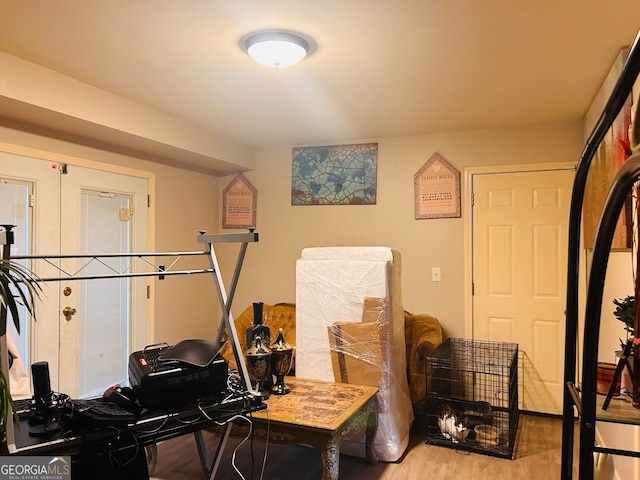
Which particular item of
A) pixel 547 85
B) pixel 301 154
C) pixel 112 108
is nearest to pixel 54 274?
pixel 112 108

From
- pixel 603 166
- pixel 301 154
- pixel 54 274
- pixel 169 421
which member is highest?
pixel 301 154

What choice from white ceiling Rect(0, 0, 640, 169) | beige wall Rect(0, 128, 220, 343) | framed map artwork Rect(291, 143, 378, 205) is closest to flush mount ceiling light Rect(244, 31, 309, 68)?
white ceiling Rect(0, 0, 640, 169)

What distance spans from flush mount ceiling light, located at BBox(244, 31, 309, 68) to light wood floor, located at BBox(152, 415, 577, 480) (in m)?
2.27

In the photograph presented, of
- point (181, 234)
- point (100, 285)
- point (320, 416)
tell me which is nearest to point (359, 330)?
point (320, 416)

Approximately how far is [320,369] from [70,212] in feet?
6.89

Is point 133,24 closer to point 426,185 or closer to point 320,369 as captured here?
point 320,369

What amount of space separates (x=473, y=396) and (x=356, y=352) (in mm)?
1279

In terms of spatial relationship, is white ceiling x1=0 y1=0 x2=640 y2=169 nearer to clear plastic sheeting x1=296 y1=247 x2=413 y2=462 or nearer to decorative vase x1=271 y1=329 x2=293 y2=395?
clear plastic sheeting x1=296 y1=247 x2=413 y2=462

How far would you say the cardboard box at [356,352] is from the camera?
311cm

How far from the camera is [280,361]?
2.65 m

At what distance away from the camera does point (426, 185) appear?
421 centimetres

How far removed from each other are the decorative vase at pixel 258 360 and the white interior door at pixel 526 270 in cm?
222
